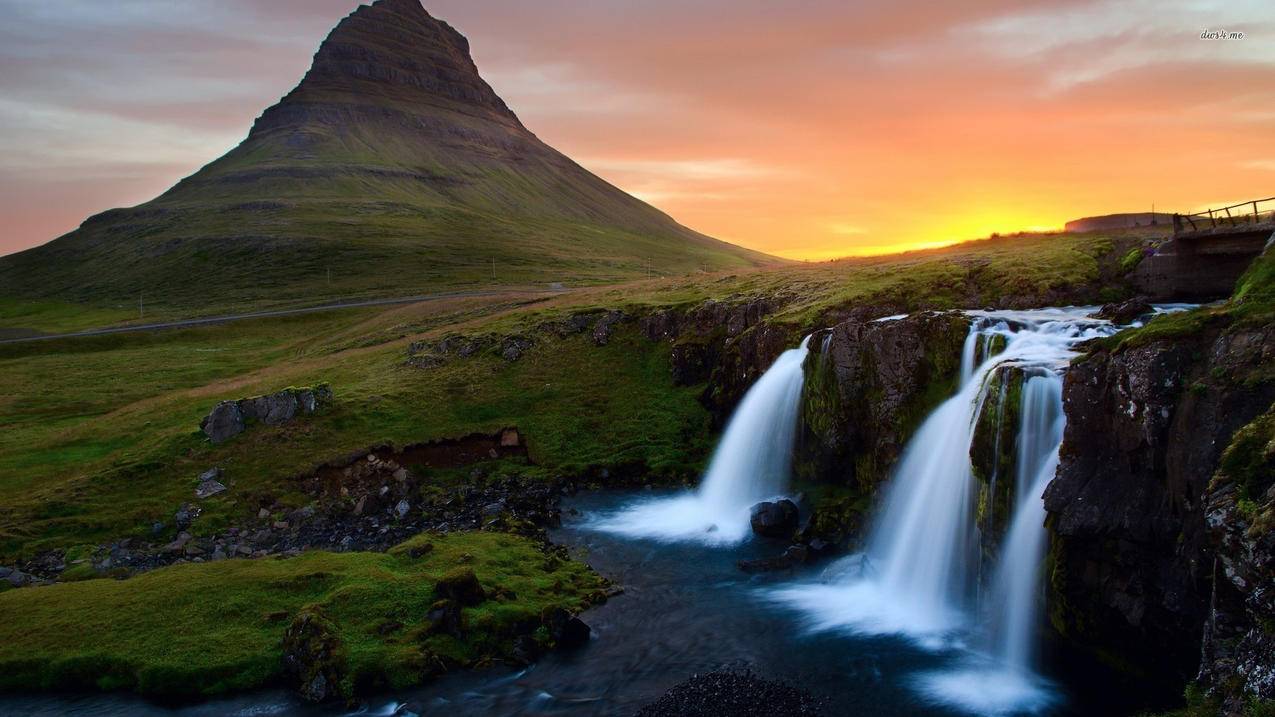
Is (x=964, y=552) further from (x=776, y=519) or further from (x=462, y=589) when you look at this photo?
(x=462, y=589)

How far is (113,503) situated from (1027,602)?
139 ft

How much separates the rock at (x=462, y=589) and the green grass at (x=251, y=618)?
15.2 inches

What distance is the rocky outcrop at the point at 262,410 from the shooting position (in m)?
46.0

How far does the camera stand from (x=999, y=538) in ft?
82.3

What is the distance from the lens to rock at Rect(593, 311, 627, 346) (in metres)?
61.1

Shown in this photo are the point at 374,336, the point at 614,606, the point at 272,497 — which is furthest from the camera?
the point at 374,336

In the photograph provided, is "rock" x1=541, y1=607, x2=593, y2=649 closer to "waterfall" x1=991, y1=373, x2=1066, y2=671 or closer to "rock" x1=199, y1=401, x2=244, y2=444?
"waterfall" x1=991, y1=373, x2=1066, y2=671

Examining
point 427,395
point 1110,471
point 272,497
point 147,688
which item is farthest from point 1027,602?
point 427,395

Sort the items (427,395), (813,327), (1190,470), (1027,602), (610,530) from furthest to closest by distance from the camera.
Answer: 1. (427,395)
2. (813,327)
3. (610,530)
4. (1027,602)
5. (1190,470)

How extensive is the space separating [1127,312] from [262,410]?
47.3 m

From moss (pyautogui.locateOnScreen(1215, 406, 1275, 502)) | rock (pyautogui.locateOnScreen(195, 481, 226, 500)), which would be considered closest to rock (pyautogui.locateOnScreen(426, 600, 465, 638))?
moss (pyautogui.locateOnScreen(1215, 406, 1275, 502))

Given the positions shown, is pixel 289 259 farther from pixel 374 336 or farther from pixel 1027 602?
pixel 1027 602

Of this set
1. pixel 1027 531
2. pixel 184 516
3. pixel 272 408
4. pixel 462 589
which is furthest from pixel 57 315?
pixel 1027 531

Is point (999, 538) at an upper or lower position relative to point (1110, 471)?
lower
